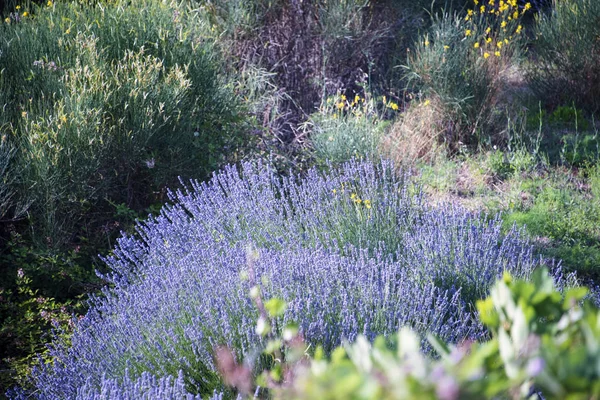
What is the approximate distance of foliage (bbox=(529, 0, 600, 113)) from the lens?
6805 mm

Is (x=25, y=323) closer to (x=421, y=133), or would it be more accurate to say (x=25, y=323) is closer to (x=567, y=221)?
(x=567, y=221)

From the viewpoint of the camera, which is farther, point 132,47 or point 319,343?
point 132,47

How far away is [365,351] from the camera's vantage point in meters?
1.07

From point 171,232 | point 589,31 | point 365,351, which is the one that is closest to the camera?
point 365,351

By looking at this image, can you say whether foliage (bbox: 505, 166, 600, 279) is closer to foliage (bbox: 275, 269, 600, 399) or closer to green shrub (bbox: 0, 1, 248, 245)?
green shrub (bbox: 0, 1, 248, 245)

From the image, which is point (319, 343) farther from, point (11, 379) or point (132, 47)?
point (132, 47)

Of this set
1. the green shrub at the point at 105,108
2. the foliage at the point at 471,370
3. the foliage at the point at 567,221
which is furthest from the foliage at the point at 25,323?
the foliage at the point at 567,221

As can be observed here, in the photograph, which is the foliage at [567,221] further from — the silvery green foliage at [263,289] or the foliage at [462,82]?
the foliage at [462,82]

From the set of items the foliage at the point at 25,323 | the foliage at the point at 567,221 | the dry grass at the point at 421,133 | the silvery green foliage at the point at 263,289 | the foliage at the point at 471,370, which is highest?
the foliage at the point at 471,370

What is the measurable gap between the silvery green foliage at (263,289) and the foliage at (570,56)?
3976mm

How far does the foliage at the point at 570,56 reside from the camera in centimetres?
680

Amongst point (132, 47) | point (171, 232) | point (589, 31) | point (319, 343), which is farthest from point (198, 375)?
point (589, 31)

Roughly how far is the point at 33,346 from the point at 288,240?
1.48 m

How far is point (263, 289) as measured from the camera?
2.67 meters
